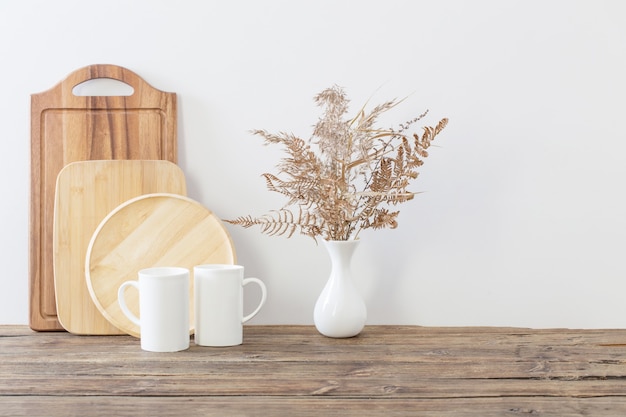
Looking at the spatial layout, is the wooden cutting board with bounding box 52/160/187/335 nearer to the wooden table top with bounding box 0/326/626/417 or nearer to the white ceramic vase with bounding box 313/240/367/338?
Result: the wooden table top with bounding box 0/326/626/417

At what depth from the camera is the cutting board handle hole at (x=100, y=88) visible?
1.36 metres

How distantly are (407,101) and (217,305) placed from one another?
1.83ft

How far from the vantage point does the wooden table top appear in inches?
35.0

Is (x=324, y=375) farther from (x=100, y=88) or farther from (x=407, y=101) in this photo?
(x=100, y=88)

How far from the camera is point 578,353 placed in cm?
116

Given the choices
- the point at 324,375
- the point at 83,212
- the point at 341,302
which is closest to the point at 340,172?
the point at 341,302

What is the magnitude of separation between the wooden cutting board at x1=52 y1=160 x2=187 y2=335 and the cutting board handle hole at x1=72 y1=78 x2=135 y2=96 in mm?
156

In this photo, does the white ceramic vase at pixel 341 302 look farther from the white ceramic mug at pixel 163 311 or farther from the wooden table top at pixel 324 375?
the white ceramic mug at pixel 163 311

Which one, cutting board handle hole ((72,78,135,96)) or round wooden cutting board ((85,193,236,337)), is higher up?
cutting board handle hole ((72,78,135,96))

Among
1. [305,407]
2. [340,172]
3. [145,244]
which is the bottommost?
[305,407]

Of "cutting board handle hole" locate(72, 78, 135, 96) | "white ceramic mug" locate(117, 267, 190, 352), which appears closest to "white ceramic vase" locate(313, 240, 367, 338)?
"white ceramic mug" locate(117, 267, 190, 352)

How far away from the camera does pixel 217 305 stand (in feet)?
3.88

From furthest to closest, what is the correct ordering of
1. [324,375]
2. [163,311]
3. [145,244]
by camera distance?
1. [145,244]
2. [163,311]
3. [324,375]

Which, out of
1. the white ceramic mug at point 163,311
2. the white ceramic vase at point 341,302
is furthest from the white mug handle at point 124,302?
the white ceramic vase at point 341,302
